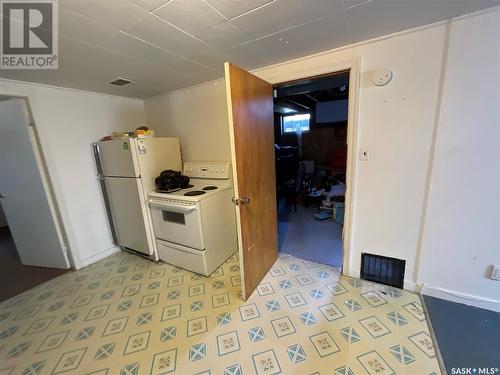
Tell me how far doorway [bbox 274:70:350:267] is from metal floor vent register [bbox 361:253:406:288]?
32 cm

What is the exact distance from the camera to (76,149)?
8.20 feet

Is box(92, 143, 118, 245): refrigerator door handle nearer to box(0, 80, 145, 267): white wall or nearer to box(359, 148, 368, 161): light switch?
box(0, 80, 145, 267): white wall

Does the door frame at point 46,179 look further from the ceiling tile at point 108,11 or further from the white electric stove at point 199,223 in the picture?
the ceiling tile at point 108,11

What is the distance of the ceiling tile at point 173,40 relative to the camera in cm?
134

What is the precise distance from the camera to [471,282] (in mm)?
1653

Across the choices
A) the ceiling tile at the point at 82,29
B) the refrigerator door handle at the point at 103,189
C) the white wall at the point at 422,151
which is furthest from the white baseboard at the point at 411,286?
the refrigerator door handle at the point at 103,189

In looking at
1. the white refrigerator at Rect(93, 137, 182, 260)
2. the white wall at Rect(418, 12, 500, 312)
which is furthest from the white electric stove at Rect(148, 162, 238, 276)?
the white wall at Rect(418, 12, 500, 312)

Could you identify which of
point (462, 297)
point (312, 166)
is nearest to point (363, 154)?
point (462, 297)

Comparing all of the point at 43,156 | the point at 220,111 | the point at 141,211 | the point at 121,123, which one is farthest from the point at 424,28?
the point at 43,156

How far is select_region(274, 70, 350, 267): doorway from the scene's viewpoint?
107 inches

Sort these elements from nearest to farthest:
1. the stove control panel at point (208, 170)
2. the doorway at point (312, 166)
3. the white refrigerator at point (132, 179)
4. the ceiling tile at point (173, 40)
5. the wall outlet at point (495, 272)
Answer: the ceiling tile at point (173, 40) → the wall outlet at point (495, 272) → the white refrigerator at point (132, 179) → the stove control panel at point (208, 170) → the doorway at point (312, 166)

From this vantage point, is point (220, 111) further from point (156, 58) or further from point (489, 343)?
point (489, 343)

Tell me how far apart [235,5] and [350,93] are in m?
1.16

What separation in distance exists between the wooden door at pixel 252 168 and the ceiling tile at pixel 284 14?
0.28 metres
